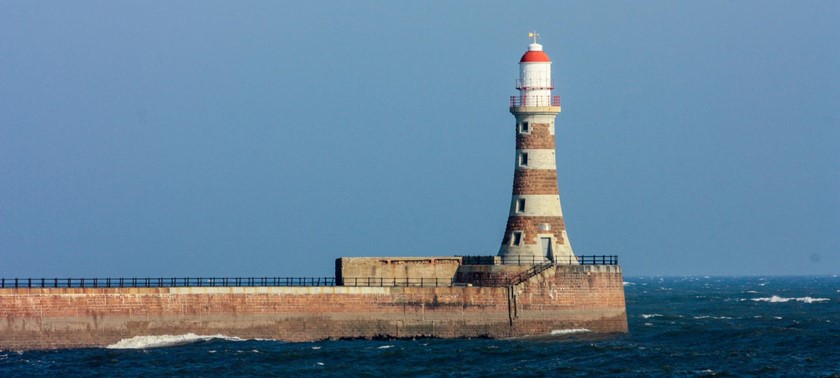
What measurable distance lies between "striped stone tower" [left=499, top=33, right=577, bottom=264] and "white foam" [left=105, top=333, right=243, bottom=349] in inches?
497

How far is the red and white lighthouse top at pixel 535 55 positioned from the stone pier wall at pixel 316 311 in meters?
8.62

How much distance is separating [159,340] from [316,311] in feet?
18.9

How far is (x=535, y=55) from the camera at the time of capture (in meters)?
61.8

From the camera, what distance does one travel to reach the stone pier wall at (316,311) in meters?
53.0

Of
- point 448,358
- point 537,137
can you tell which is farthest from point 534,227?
point 448,358

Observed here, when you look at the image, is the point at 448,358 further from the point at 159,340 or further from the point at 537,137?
the point at 537,137

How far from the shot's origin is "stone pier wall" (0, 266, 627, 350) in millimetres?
52969

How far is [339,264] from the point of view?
61.7 meters

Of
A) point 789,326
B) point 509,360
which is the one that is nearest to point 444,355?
point 509,360

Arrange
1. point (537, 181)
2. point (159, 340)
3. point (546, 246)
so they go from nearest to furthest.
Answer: point (159, 340)
point (537, 181)
point (546, 246)

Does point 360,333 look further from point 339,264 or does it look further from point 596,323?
point 596,323

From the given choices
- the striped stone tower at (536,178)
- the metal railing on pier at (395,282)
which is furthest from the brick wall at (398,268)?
the striped stone tower at (536,178)

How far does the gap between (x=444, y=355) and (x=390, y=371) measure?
3976mm

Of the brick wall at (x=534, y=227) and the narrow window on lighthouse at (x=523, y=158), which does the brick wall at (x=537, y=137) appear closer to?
the narrow window on lighthouse at (x=523, y=158)
